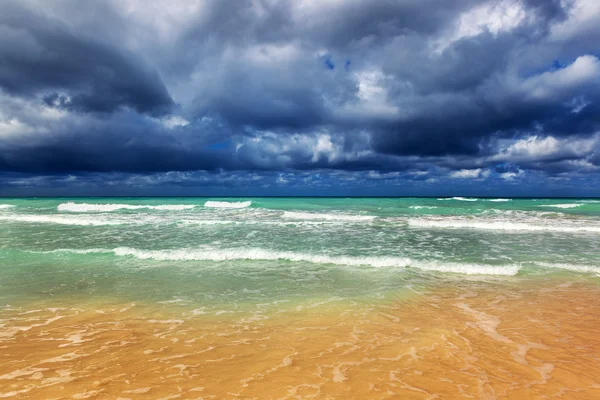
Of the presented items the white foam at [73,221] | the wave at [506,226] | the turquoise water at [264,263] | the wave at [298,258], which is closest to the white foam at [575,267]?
the turquoise water at [264,263]

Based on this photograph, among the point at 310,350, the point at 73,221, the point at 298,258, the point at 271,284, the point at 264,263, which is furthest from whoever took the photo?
the point at 73,221

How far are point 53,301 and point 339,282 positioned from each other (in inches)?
268

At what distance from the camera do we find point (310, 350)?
4938 millimetres

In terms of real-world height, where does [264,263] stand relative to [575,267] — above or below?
below

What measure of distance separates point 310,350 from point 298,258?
6.83m

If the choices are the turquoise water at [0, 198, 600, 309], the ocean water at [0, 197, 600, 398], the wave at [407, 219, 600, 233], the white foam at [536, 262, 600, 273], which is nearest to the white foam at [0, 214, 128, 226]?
the turquoise water at [0, 198, 600, 309]

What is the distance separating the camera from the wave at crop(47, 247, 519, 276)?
403 inches

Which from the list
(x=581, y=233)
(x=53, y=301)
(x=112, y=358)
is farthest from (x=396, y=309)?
(x=581, y=233)

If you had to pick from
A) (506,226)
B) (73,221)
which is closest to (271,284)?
(506,226)

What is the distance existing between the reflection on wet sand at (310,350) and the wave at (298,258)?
291 centimetres

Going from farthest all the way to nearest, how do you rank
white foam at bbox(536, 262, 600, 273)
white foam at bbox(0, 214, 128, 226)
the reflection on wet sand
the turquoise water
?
white foam at bbox(0, 214, 128, 226), white foam at bbox(536, 262, 600, 273), the turquoise water, the reflection on wet sand

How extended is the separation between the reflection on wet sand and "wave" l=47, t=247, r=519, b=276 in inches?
114

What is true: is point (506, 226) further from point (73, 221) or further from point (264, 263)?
point (73, 221)

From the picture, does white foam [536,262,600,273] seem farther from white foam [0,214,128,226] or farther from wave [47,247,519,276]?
white foam [0,214,128,226]
